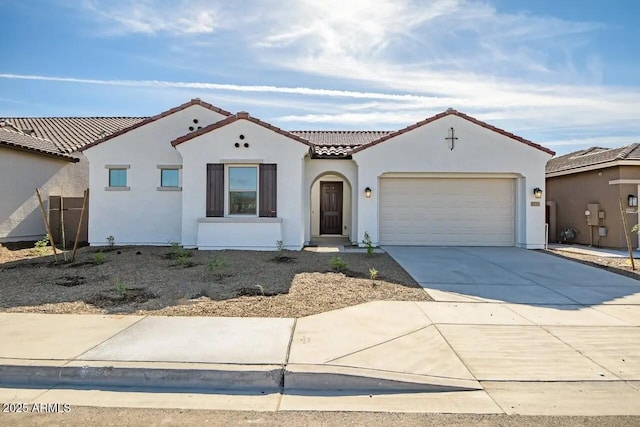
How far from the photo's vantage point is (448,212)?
45.6ft

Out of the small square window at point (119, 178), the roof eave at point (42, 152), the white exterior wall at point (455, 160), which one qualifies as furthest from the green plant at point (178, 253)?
the roof eave at point (42, 152)

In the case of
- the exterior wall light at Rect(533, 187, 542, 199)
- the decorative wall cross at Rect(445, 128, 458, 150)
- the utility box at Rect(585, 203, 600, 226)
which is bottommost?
the utility box at Rect(585, 203, 600, 226)

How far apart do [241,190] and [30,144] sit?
29.5ft

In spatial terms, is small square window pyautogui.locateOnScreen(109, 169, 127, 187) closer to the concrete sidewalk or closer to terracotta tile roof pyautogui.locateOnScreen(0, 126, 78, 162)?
terracotta tile roof pyautogui.locateOnScreen(0, 126, 78, 162)

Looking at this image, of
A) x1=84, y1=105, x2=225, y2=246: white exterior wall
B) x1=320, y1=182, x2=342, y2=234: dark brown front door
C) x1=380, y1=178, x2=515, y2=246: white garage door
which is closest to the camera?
x1=84, y1=105, x2=225, y2=246: white exterior wall

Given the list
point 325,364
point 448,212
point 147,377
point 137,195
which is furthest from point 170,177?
point 325,364

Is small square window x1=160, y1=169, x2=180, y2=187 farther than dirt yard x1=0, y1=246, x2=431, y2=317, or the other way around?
small square window x1=160, y1=169, x2=180, y2=187

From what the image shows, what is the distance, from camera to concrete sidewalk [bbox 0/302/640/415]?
3574 mm

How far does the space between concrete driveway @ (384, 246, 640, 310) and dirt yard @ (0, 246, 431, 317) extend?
66 centimetres

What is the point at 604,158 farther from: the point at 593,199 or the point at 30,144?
the point at 30,144

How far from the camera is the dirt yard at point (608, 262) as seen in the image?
9305 mm

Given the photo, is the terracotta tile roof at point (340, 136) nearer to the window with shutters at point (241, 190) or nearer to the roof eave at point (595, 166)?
the window with shutters at point (241, 190)

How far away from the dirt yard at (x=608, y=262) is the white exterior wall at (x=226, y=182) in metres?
8.25

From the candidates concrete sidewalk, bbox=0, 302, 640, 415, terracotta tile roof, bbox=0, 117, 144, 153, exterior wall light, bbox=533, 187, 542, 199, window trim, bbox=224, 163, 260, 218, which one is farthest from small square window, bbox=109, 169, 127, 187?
exterior wall light, bbox=533, 187, 542, 199
